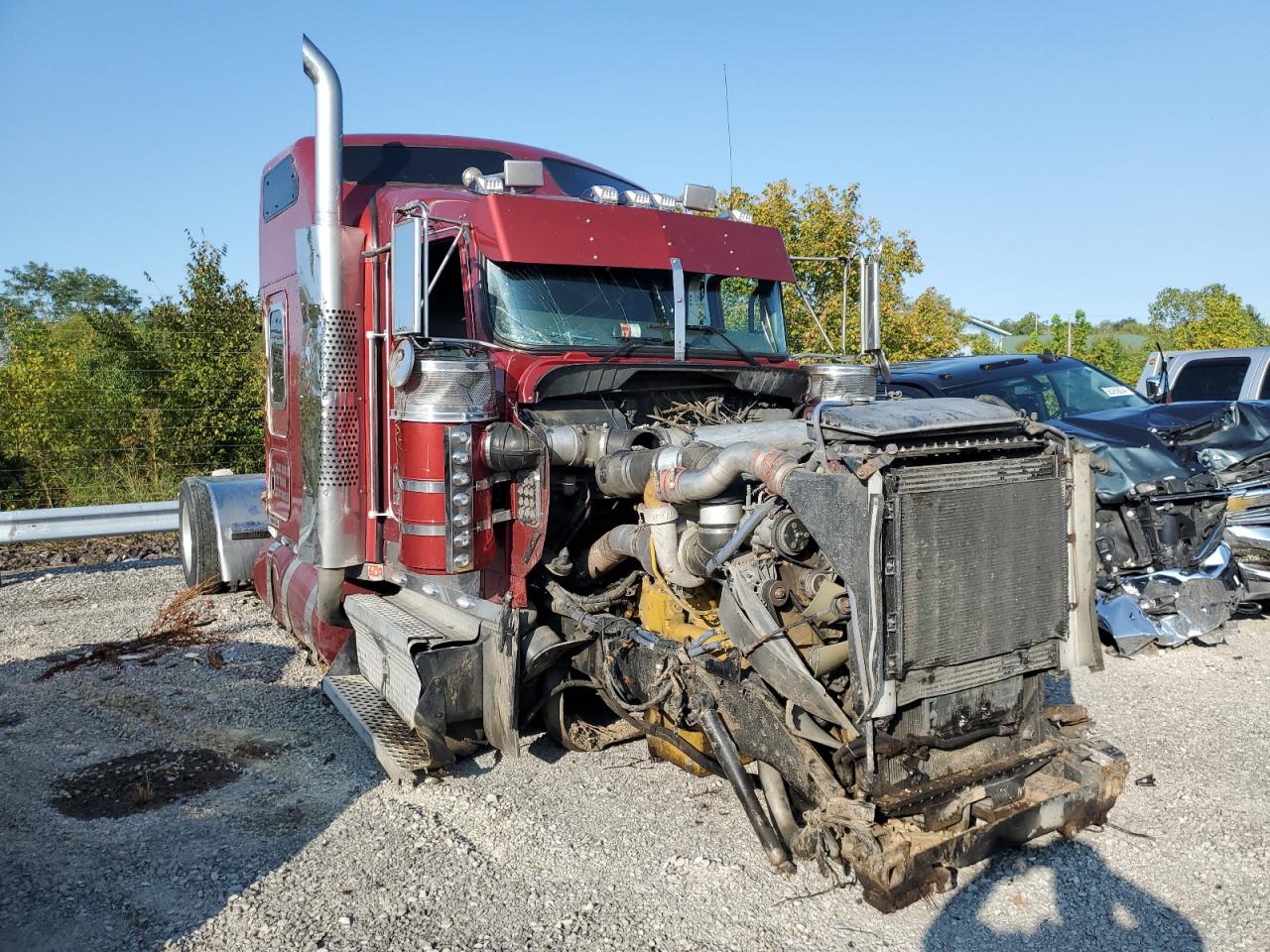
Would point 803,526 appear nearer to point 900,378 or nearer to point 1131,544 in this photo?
point 1131,544

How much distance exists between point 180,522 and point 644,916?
698cm

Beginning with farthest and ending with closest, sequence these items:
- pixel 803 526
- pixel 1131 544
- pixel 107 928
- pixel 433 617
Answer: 1. pixel 1131 544
2. pixel 433 617
3. pixel 803 526
4. pixel 107 928

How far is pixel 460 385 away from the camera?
4.90 metres

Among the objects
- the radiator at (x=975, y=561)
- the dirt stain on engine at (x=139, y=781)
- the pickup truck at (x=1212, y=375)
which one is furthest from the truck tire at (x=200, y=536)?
the pickup truck at (x=1212, y=375)

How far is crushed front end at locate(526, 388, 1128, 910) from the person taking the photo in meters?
3.67

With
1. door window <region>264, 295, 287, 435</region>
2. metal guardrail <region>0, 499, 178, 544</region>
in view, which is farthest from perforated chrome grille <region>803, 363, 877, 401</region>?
metal guardrail <region>0, 499, 178, 544</region>

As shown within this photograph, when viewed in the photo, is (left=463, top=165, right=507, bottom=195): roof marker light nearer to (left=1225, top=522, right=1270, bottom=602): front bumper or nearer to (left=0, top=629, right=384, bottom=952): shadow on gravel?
(left=0, top=629, right=384, bottom=952): shadow on gravel

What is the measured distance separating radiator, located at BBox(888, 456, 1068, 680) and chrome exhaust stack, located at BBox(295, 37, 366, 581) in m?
3.29

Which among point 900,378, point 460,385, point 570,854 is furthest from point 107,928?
point 900,378

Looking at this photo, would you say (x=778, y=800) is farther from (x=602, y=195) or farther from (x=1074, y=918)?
(x=602, y=195)

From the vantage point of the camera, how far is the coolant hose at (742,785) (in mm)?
Answer: 4059

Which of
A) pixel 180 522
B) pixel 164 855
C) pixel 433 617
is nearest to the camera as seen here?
pixel 164 855

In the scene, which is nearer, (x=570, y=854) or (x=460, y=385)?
(x=570, y=854)

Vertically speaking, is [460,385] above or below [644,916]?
above
